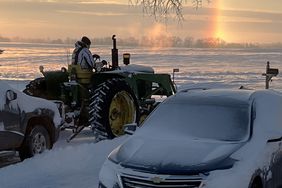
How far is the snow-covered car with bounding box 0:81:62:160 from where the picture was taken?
33.3 feet

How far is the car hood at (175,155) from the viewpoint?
6000mm

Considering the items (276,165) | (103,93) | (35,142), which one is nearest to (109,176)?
(276,165)

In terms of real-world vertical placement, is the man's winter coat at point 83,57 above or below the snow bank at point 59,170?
above

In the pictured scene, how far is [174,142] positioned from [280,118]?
5.88 ft

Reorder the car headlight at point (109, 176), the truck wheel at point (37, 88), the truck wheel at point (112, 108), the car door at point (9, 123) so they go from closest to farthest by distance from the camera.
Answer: the car headlight at point (109, 176) < the car door at point (9, 123) < the truck wheel at point (112, 108) < the truck wheel at point (37, 88)

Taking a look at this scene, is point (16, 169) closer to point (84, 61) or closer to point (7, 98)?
point (7, 98)

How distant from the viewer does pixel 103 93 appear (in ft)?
41.6

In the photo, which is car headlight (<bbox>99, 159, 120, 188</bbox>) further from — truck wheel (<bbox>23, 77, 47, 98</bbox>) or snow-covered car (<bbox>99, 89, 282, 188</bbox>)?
truck wheel (<bbox>23, 77, 47, 98</bbox>)

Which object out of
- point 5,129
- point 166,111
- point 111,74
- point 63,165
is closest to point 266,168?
point 166,111

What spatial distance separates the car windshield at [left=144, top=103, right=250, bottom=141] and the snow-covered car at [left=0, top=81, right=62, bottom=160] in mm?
3570

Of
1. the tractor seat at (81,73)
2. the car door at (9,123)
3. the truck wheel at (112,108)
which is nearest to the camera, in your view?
the car door at (9,123)

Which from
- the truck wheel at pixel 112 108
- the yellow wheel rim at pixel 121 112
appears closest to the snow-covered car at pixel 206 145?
the truck wheel at pixel 112 108

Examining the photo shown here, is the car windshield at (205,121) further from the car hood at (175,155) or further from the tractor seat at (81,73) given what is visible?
the tractor seat at (81,73)

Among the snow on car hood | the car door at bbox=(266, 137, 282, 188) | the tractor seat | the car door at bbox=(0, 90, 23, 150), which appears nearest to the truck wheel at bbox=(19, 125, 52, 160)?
the car door at bbox=(0, 90, 23, 150)
